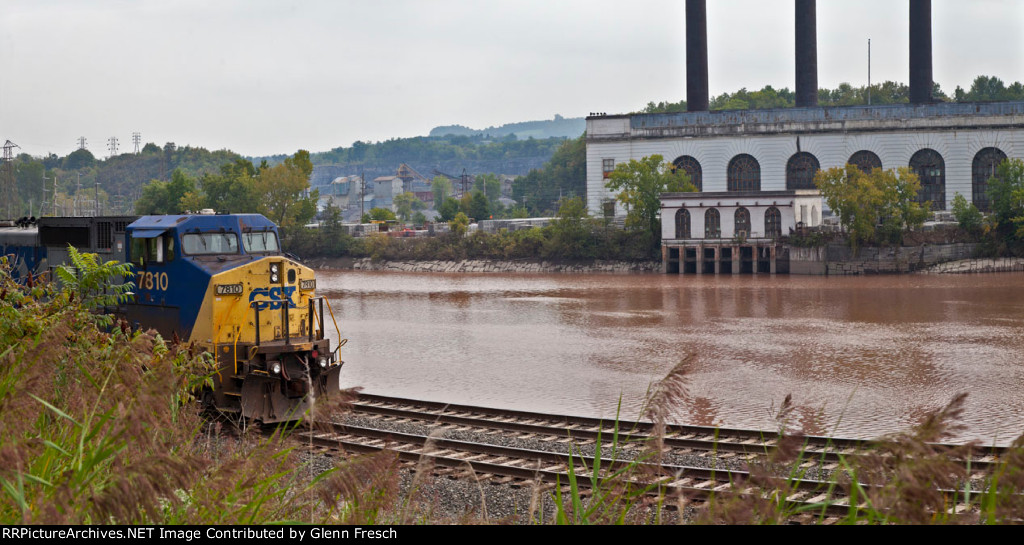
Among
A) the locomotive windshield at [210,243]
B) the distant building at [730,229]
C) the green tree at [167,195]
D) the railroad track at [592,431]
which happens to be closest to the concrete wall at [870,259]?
the distant building at [730,229]

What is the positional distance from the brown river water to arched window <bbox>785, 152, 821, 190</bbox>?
99.7 feet

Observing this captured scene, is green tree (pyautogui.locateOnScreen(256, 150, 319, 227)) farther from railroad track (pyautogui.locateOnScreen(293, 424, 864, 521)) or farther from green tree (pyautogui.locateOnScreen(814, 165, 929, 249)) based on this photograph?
railroad track (pyautogui.locateOnScreen(293, 424, 864, 521))

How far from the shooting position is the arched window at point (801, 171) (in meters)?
92.9

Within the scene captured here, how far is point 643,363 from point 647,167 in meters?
51.2

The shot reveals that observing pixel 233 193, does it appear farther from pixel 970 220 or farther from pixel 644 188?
pixel 970 220

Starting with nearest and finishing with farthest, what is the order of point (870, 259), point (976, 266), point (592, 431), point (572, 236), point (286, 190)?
point (592, 431) < point (976, 266) < point (870, 259) < point (572, 236) < point (286, 190)

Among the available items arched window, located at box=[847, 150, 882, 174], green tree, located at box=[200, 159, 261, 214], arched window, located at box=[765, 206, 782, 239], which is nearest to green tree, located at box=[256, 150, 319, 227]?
green tree, located at box=[200, 159, 261, 214]

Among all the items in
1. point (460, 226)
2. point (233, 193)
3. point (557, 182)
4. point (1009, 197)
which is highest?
point (557, 182)

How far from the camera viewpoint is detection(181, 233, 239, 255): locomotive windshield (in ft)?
60.4

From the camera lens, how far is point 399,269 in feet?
280

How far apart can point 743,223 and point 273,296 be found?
190ft

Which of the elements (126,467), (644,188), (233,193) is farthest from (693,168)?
(126,467)

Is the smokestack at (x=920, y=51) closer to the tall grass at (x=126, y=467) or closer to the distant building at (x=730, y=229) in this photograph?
the distant building at (x=730, y=229)

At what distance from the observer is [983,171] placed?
87.9 metres
